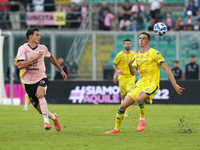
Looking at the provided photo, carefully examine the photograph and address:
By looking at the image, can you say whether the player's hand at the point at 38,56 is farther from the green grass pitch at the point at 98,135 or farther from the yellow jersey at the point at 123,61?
the yellow jersey at the point at 123,61

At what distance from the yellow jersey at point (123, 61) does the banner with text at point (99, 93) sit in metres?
4.68

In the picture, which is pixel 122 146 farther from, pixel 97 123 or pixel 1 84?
pixel 1 84

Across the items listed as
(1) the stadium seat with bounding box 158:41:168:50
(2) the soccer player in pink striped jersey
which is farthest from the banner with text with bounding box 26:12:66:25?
(2) the soccer player in pink striped jersey

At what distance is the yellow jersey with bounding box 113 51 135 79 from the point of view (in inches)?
527

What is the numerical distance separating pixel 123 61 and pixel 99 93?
505cm

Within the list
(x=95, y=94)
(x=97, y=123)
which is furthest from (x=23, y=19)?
(x=97, y=123)

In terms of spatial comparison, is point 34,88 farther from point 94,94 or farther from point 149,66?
point 94,94

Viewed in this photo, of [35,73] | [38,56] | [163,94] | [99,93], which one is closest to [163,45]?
[163,94]

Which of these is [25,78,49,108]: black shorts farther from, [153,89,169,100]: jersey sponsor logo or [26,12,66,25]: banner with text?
[26,12,66,25]: banner with text

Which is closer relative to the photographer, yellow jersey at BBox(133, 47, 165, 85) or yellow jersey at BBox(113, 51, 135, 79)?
yellow jersey at BBox(133, 47, 165, 85)

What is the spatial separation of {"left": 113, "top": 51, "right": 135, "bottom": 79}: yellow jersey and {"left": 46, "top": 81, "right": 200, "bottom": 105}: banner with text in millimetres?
→ 4680

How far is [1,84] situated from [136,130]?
1032 centimetres

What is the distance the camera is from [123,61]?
44.2 ft

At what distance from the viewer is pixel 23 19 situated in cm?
2386
